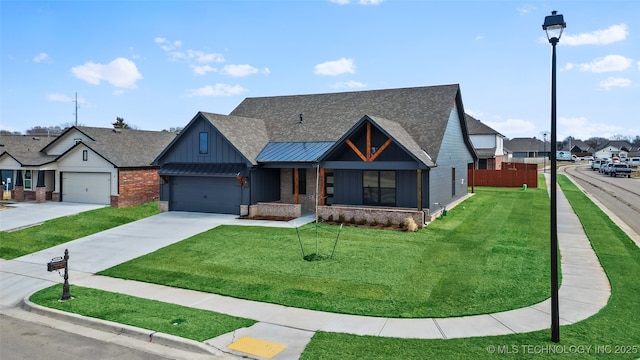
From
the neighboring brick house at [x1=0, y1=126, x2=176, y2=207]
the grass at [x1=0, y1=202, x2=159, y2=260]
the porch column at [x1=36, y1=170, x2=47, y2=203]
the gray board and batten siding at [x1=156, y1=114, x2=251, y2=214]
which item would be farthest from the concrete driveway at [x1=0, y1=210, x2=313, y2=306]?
the porch column at [x1=36, y1=170, x2=47, y2=203]

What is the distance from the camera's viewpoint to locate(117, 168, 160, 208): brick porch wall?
89.5 ft

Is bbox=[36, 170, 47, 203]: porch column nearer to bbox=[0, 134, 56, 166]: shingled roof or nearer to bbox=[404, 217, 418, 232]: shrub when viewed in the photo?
bbox=[0, 134, 56, 166]: shingled roof

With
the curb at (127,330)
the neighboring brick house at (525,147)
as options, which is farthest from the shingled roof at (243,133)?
the neighboring brick house at (525,147)

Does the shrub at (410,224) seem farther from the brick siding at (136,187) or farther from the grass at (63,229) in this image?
the brick siding at (136,187)

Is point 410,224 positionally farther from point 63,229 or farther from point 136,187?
point 136,187

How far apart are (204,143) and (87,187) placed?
1051 centimetres

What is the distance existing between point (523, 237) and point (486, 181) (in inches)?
973

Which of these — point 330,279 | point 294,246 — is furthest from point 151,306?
point 294,246

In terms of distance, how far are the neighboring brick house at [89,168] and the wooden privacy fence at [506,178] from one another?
1067 inches

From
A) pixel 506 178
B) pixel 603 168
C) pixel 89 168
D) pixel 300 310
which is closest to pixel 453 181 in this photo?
pixel 506 178

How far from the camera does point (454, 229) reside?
19016 mm

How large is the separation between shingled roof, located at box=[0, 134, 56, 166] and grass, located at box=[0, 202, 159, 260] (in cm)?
861

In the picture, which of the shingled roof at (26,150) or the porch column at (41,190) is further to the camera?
the shingled roof at (26,150)

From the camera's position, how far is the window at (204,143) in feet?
79.0
